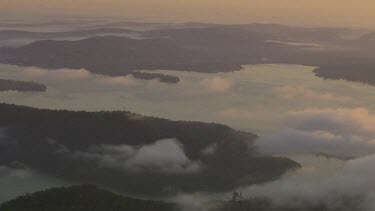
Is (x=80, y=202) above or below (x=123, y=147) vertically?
below

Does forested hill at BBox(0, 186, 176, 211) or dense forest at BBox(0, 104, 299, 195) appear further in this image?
dense forest at BBox(0, 104, 299, 195)

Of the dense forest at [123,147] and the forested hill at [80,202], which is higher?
the dense forest at [123,147]

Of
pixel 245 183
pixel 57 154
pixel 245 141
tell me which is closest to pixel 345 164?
pixel 245 141

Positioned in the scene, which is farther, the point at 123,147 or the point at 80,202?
the point at 123,147

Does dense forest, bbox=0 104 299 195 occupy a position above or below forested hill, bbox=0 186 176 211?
above

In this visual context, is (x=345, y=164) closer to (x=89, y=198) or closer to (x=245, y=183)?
(x=245, y=183)
